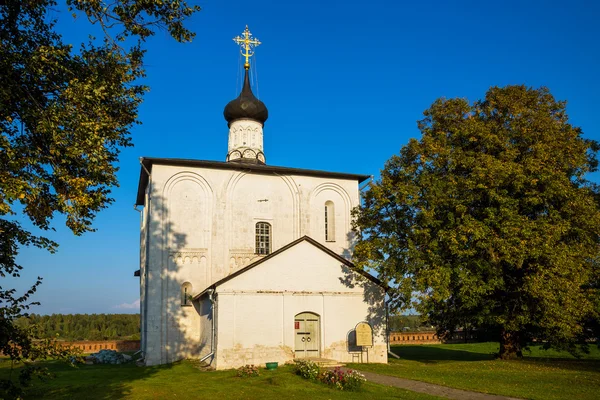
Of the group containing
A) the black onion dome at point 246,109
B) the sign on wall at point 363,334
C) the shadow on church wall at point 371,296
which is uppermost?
the black onion dome at point 246,109

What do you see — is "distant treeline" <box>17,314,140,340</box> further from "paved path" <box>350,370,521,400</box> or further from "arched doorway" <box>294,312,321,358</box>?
"paved path" <box>350,370,521,400</box>

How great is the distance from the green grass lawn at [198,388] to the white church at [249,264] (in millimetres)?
2156

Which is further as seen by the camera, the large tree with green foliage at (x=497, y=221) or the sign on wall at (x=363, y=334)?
the sign on wall at (x=363, y=334)

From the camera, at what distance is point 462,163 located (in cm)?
1847

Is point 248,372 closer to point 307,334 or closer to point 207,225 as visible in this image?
point 307,334

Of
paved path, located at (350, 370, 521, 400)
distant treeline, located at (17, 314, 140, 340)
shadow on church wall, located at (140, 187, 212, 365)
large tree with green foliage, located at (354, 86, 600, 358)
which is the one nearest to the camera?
paved path, located at (350, 370, 521, 400)

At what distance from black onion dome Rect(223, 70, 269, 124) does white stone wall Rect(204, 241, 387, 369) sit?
36.6ft

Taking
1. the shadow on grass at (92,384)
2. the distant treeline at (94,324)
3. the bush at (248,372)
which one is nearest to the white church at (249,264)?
the bush at (248,372)

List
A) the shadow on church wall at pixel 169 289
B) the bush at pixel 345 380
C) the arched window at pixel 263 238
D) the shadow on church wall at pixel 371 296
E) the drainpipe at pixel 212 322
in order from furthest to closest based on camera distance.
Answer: the arched window at pixel 263 238, the shadow on church wall at pixel 169 289, the shadow on church wall at pixel 371 296, the drainpipe at pixel 212 322, the bush at pixel 345 380

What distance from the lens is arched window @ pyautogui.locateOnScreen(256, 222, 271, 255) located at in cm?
2454

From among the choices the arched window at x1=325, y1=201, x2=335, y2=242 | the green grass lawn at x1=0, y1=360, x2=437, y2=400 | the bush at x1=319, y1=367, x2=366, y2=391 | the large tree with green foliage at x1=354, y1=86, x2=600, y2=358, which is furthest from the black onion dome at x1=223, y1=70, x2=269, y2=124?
the bush at x1=319, y1=367, x2=366, y2=391

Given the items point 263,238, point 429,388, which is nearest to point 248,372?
point 429,388

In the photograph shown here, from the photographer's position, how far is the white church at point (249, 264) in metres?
18.6

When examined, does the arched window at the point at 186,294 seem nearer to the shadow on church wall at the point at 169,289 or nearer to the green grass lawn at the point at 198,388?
the shadow on church wall at the point at 169,289
